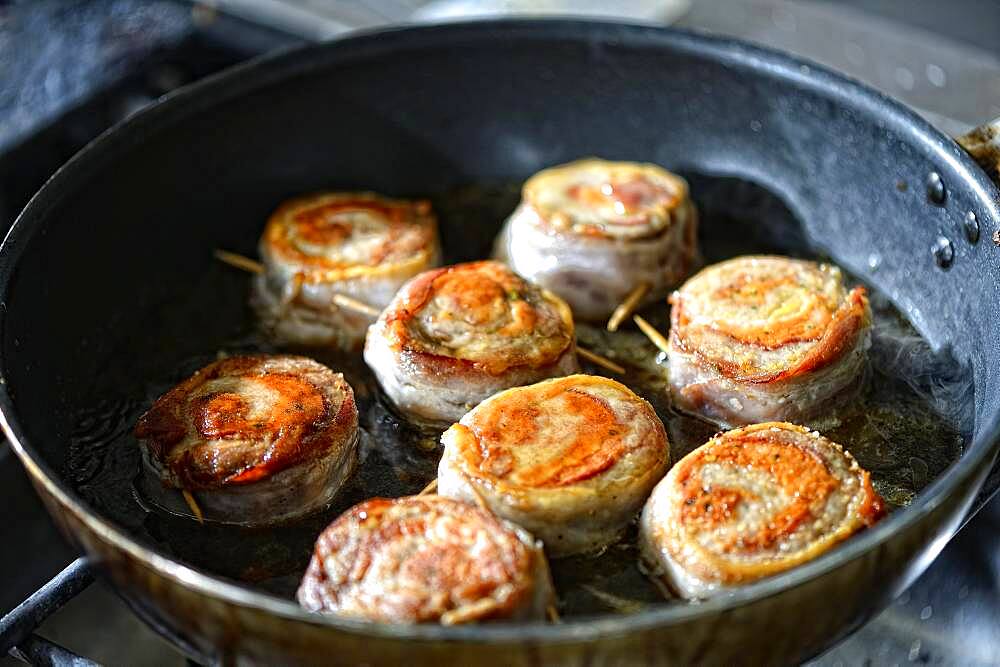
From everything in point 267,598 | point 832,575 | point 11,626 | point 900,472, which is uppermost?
point 267,598

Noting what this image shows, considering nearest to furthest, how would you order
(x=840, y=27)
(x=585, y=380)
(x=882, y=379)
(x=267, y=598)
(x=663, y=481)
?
(x=267, y=598) < (x=663, y=481) < (x=585, y=380) < (x=882, y=379) < (x=840, y=27)

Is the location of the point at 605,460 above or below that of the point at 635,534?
above

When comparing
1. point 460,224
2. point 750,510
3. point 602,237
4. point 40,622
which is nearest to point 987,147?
point 602,237

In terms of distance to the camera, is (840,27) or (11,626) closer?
(11,626)

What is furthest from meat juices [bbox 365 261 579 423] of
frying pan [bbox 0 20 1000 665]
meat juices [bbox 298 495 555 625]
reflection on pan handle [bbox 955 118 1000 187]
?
reflection on pan handle [bbox 955 118 1000 187]

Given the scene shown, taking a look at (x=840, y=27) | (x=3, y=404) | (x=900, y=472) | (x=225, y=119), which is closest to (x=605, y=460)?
(x=900, y=472)

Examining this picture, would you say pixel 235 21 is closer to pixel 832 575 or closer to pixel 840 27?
pixel 840 27

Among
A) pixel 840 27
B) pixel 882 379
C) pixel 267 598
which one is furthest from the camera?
pixel 840 27

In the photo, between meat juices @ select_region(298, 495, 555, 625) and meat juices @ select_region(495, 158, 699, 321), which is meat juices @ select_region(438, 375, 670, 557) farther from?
meat juices @ select_region(495, 158, 699, 321)
